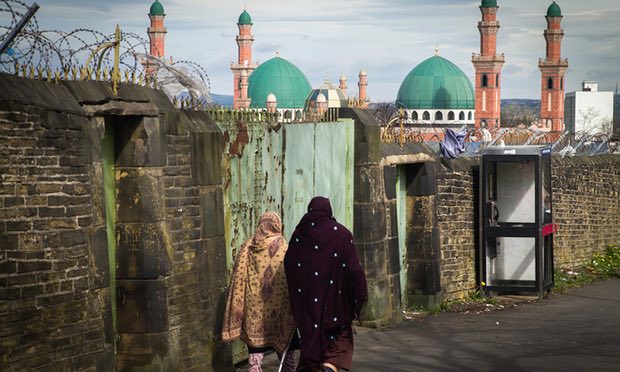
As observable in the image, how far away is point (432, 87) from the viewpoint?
4409 inches

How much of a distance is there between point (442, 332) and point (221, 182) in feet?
12.8

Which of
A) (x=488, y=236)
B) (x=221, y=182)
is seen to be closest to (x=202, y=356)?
(x=221, y=182)

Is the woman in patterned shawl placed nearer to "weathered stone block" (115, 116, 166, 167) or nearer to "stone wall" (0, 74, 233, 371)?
"stone wall" (0, 74, 233, 371)

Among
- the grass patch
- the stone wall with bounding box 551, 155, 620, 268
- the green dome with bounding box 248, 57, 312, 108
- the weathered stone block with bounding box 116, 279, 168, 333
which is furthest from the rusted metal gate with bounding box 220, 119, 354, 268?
the green dome with bounding box 248, 57, 312, 108

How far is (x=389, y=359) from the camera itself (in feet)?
37.4

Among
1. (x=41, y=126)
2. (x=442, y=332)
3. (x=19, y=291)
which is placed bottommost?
(x=442, y=332)

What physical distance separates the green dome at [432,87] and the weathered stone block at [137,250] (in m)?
101

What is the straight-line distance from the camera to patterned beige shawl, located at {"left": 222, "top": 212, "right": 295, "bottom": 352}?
344 inches

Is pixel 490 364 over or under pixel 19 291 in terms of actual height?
under

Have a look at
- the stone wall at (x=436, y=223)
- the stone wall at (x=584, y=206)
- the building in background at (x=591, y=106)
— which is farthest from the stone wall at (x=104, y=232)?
the building in background at (x=591, y=106)

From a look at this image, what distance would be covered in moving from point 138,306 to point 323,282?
166 centimetres

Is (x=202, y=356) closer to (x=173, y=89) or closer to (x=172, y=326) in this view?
(x=172, y=326)

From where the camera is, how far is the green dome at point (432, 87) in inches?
4380

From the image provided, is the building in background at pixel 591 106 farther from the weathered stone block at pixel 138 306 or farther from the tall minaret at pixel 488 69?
the weathered stone block at pixel 138 306
